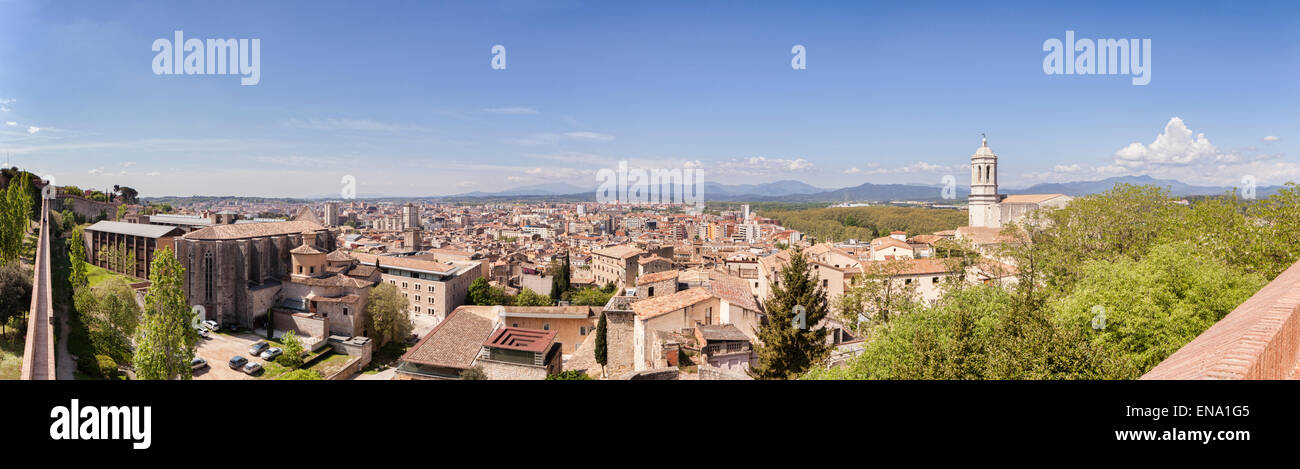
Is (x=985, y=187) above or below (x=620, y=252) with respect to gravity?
above

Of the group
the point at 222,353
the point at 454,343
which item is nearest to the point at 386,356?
the point at 222,353

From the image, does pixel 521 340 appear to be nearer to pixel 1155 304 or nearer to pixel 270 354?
pixel 270 354

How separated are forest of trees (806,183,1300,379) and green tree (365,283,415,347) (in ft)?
74.8

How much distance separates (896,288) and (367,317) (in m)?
23.9

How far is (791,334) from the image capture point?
12.7 m

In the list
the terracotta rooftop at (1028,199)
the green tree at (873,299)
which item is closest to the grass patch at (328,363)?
the green tree at (873,299)

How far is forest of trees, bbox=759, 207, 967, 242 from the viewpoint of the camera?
5931cm

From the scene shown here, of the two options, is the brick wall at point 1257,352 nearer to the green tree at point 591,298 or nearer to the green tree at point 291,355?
the green tree at point 291,355

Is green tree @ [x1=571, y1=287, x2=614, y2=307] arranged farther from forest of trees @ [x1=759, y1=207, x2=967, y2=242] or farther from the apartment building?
forest of trees @ [x1=759, y1=207, x2=967, y2=242]

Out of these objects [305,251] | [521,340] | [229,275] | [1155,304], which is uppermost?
[1155,304]

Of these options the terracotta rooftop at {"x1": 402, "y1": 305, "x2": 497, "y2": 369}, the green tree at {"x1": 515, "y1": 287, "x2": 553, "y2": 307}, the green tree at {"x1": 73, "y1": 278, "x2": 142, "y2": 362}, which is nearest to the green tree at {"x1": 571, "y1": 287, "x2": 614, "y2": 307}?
the green tree at {"x1": 515, "y1": 287, "x2": 553, "y2": 307}

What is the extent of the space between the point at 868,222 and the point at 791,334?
5922cm
